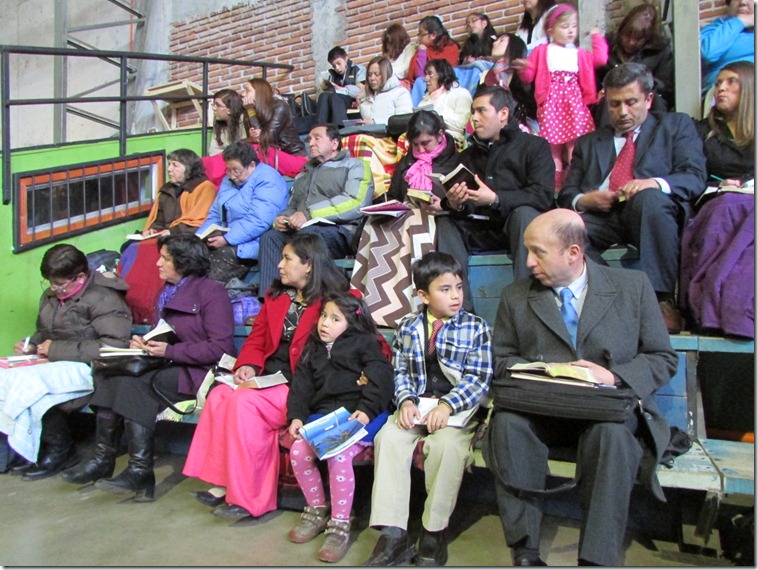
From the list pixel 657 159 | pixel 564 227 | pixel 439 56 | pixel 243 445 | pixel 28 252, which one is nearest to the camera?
pixel 564 227

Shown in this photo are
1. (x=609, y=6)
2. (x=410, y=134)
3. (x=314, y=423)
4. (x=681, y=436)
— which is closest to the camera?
(x=681, y=436)

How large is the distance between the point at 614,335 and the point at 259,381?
1457 mm

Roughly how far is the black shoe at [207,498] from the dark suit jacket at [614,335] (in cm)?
138

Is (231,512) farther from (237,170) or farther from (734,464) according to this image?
(237,170)

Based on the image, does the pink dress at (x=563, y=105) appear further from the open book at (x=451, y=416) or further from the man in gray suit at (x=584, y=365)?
the open book at (x=451, y=416)

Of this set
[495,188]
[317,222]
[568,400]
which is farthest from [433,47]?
[568,400]

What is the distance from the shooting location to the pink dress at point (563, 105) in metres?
4.26

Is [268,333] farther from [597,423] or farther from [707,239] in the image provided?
[707,239]

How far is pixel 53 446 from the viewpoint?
3494mm

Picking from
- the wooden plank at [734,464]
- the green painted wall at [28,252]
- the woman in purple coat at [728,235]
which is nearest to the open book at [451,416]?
the wooden plank at [734,464]

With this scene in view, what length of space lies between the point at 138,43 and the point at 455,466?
8597 mm

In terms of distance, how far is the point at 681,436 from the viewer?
225cm

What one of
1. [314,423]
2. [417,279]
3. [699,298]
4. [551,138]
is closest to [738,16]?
[551,138]

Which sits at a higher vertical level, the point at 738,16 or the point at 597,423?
the point at 738,16
